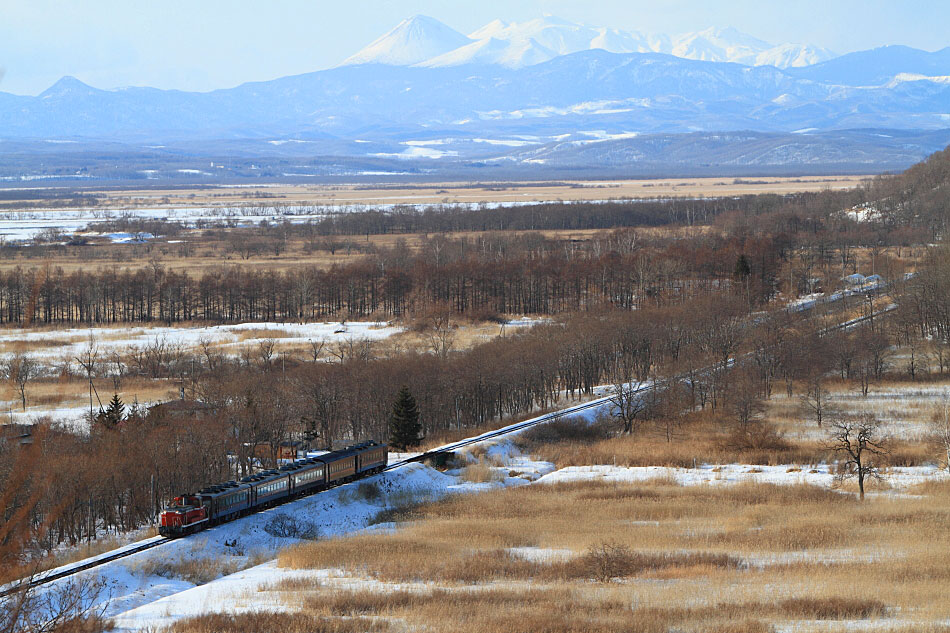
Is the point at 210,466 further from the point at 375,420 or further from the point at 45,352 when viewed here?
the point at 45,352

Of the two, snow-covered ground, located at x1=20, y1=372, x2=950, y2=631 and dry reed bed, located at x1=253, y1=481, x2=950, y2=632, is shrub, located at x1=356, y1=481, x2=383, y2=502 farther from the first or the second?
dry reed bed, located at x1=253, y1=481, x2=950, y2=632

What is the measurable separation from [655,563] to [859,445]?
62.5 feet

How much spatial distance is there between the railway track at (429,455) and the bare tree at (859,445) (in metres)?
12.4

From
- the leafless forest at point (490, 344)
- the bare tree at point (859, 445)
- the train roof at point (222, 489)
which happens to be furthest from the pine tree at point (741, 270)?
the train roof at point (222, 489)

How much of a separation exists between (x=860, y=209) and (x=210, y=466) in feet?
455

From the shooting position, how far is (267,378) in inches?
2505

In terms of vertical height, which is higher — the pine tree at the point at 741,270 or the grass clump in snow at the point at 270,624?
the pine tree at the point at 741,270

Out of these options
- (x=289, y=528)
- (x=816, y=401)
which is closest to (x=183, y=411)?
(x=289, y=528)

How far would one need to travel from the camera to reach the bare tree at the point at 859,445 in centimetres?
4792

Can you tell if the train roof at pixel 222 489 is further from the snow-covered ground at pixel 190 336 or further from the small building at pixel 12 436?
the snow-covered ground at pixel 190 336

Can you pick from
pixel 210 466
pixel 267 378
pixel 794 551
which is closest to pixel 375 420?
pixel 267 378

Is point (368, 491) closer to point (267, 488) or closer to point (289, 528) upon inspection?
point (289, 528)

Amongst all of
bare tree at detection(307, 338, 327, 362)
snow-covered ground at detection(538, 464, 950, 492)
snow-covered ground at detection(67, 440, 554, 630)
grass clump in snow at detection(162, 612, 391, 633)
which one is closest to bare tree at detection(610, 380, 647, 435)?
snow-covered ground at detection(538, 464, 950, 492)

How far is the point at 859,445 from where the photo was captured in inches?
1916
